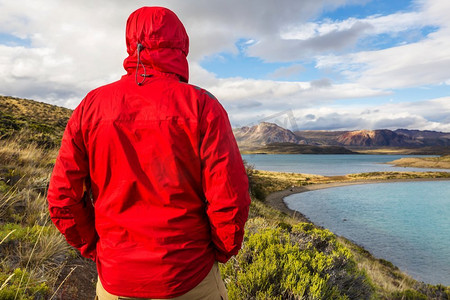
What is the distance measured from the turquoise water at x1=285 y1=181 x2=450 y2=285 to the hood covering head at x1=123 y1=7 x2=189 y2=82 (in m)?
15.3

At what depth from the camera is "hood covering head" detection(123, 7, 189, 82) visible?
59.8 inches

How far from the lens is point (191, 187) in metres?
1.43

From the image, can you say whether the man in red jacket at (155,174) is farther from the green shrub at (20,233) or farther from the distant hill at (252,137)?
the distant hill at (252,137)

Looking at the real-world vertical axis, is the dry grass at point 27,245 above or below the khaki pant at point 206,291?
below

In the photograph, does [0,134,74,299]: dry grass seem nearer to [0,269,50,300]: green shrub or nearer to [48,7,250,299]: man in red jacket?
[0,269,50,300]: green shrub

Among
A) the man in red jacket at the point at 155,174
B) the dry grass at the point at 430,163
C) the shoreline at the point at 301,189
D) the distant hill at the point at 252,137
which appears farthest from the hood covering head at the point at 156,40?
the dry grass at the point at 430,163

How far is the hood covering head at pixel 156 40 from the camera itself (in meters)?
1.52

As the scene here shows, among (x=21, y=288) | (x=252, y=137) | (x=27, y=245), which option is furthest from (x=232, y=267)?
(x=252, y=137)

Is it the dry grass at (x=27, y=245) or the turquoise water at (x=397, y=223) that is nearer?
the dry grass at (x=27, y=245)

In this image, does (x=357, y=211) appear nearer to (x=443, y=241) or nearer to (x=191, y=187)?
(x=443, y=241)

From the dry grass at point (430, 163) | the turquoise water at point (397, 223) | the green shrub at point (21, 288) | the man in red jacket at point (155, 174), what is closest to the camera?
the man in red jacket at point (155, 174)

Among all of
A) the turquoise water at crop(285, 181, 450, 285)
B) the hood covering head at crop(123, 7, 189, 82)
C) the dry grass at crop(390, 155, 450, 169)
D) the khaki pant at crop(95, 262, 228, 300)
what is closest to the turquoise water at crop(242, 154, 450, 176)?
the dry grass at crop(390, 155, 450, 169)

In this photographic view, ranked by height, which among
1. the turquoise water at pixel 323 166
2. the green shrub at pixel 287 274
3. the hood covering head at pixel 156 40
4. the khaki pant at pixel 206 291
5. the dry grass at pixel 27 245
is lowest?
the turquoise water at pixel 323 166

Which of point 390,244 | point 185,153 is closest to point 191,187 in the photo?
point 185,153
